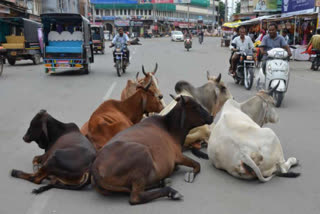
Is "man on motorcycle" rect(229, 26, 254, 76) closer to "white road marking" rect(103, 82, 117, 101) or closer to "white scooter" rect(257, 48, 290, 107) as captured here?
"white scooter" rect(257, 48, 290, 107)

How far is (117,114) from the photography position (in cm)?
522

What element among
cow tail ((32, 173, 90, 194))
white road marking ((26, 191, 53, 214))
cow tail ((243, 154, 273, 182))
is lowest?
white road marking ((26, 191, 53, 214))

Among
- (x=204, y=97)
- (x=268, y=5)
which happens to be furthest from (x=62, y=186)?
(x=268, y=5)

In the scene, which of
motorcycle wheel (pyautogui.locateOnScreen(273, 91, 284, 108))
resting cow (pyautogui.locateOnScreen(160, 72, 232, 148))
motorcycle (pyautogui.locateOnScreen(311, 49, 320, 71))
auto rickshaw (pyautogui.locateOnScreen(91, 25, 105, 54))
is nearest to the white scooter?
motorcycle wheel (pyautogui.locateOnScreen(273, 91, 284, 108))

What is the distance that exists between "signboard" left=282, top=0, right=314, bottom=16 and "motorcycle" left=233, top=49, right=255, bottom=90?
13111 mm

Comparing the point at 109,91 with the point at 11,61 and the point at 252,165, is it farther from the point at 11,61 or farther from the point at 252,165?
the point at 11,61

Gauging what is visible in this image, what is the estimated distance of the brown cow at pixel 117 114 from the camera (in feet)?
16.3

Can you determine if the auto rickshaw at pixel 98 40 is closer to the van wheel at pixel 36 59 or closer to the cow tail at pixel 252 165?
the van wheel at pixel 36 59

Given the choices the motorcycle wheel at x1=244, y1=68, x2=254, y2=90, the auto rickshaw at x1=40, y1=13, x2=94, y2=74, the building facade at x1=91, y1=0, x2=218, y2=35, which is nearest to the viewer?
the motorcycle wheel at x1=244, y1=68, x2=254, y2=90

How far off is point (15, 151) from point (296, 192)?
404 cm

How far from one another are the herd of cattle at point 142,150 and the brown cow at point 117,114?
0.01 m

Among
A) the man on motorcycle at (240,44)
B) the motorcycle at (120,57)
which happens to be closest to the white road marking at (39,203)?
the man on motorcycle at (240,44)

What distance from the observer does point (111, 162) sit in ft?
12.5

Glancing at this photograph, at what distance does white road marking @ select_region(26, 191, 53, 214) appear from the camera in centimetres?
388
